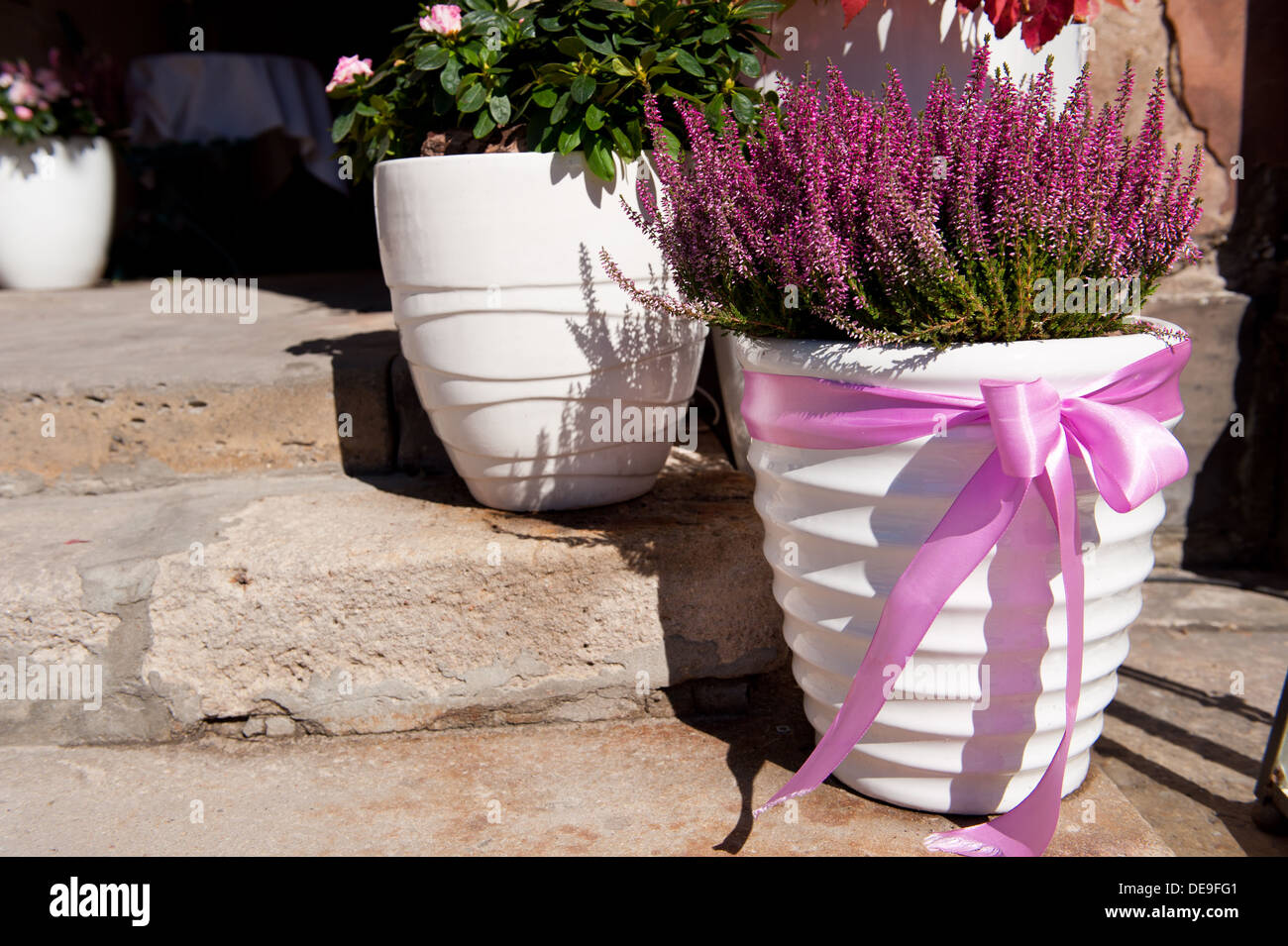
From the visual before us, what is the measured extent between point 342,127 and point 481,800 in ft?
4.10

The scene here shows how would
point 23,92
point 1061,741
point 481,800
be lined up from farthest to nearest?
1. point 23,92
2. point 481,800
3. point 1061,741

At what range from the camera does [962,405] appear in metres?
1.32

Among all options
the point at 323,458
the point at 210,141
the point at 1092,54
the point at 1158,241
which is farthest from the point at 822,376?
the point at 210,141

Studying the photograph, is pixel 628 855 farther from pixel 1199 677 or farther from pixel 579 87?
pixel 1199 677

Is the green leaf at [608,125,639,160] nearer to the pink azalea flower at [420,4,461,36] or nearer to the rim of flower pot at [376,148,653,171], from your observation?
the rim of flower pot at [376,148,653,171]

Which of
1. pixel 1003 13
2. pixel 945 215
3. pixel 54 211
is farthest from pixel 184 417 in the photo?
pixel 54 211

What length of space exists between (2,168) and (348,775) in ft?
11.0

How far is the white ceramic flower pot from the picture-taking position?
395cm

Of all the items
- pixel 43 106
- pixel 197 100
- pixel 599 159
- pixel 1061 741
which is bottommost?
pixel 1061 741

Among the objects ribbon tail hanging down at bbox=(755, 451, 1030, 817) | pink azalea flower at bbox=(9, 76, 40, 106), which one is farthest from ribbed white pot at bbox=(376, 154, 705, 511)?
pink azalea flower at bbox=(9, 76, 40, 106)

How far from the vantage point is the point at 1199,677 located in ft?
7.56

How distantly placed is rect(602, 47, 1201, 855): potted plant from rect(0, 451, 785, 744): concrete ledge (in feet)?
1.18

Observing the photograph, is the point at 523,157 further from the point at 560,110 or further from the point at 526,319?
the point at 526,319

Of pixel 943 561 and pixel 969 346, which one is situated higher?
pixel 969 346
